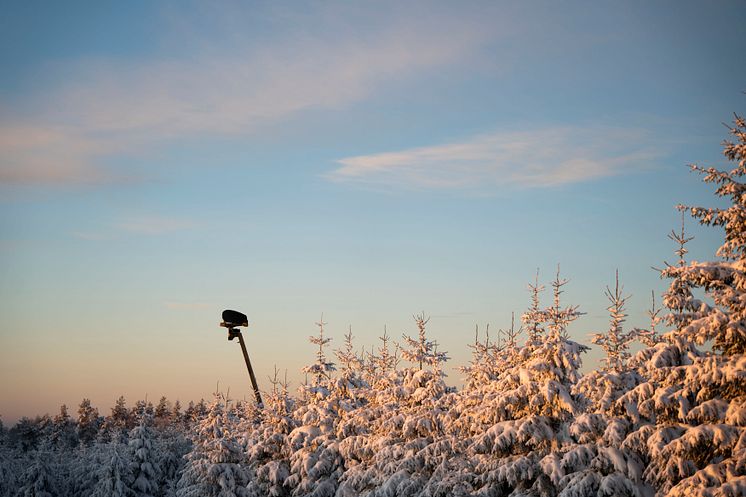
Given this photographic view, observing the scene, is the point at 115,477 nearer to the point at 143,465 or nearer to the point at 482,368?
the point at 143,465

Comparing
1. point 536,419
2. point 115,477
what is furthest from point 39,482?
point 536,419

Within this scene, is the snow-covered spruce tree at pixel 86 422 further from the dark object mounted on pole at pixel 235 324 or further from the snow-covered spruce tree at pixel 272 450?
the snow-covered spruce tree at pixel 272 450

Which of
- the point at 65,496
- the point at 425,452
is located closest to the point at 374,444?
the point at 425,452

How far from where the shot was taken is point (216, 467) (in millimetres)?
34344

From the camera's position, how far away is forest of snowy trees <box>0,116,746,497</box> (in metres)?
16.5

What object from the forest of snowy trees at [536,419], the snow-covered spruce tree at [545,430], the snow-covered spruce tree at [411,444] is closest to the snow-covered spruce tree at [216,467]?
the forest of snowy trees at [536,419]

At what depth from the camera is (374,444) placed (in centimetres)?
3016

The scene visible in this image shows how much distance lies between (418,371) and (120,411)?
14324cm

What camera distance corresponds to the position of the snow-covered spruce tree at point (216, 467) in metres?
34.2

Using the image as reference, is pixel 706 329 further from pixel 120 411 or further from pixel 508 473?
pixel 120 411

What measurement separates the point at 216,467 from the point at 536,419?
1805cm

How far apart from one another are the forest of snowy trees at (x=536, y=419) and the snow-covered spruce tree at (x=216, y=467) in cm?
7

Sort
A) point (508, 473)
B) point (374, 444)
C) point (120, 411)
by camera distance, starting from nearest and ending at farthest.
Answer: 1. point (508, 473)
2. point (374, 444)
3. point (120, 411)

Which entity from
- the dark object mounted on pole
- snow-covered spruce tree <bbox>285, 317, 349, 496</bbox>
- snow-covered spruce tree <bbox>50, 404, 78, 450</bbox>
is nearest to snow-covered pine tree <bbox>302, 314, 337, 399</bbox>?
snow-covered spruce tree <bbox>285, 317, 349, 496</bbox>
